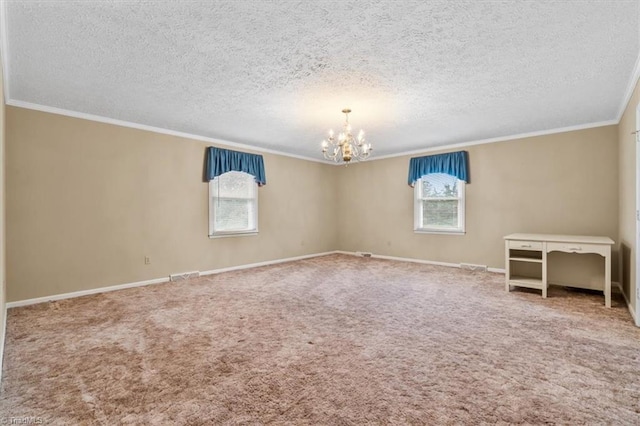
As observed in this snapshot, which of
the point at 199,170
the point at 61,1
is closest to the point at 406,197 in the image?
the point at 199,170

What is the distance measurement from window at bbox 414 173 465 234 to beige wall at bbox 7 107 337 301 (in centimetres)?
365

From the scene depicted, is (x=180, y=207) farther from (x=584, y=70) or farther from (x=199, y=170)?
(x=584, y=70)

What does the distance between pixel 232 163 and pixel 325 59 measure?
11.9 ft

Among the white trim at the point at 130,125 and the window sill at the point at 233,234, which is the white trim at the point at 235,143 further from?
the window sill at the point at 233,234

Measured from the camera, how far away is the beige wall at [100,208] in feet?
12.3

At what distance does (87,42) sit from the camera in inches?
94.9

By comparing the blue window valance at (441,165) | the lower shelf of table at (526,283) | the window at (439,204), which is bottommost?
the lower shelf of table at (526,283)

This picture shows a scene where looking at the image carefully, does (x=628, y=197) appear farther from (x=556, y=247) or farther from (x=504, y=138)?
(x=504, y=138)

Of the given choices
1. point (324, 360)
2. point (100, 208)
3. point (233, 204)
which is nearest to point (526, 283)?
point (324, 360)

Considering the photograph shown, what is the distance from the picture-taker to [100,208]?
14.1 ft

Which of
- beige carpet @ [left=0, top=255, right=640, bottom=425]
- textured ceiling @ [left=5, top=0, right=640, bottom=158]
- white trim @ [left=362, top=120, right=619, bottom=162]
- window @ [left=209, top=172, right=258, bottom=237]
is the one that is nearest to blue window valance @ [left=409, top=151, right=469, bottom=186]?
white trim @ [left=362, top=120, right=619, bottom=162]

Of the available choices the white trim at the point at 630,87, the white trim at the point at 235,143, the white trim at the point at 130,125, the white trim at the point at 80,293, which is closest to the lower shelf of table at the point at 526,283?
the white trim at the point at 630,87

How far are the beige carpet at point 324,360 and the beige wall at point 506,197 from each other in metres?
1.48

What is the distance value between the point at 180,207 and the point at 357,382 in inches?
169
